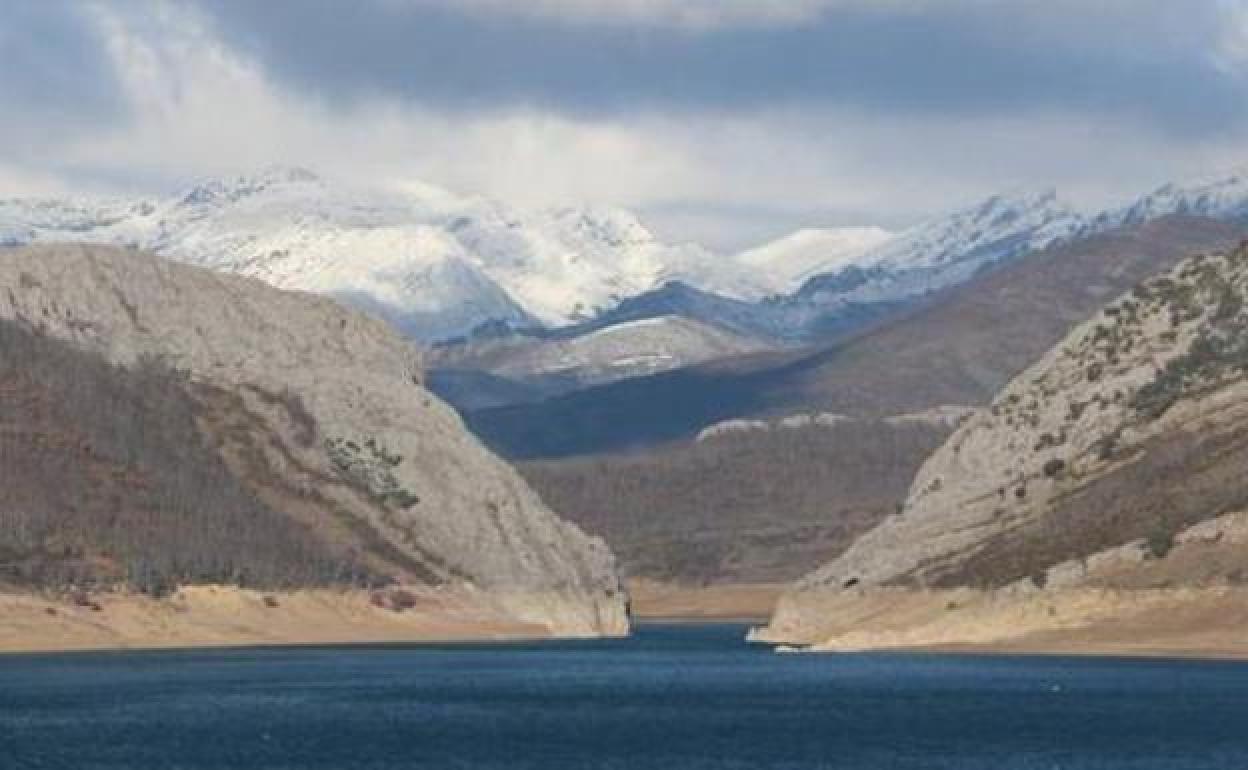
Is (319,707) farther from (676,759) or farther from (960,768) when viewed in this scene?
(960,768)

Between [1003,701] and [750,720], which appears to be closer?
[750,720]

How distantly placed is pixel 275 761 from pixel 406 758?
741cm

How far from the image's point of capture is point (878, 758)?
505 ft

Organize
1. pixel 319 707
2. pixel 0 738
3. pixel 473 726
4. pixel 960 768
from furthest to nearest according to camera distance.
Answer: pixel 319 707 → pixel 473 726 → pixel 0 738 → pixel 960 768

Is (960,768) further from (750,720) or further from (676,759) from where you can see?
(750,720)

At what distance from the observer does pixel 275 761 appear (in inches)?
5965

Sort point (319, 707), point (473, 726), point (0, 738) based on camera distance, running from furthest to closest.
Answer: point (319, 707) → point (473, 726) → point (0, 738)

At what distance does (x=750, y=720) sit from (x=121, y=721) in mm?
39692

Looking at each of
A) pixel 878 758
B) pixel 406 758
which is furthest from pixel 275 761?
pixel 878 758

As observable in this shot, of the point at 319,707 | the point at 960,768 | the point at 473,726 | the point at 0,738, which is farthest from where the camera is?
the point at 319,707

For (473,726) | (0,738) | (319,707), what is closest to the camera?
(0,738)

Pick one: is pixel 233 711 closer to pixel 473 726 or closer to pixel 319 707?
pixel 319 707

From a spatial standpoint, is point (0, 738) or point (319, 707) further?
point (319, 707)

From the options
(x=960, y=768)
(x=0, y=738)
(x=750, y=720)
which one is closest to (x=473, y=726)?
(x=750, y=720)
